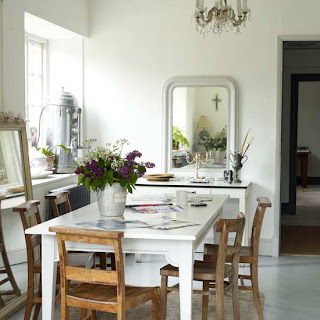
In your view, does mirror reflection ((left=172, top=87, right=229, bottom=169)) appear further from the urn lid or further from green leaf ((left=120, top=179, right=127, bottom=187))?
green leaf ((left=120, top=179, right=127, bottom=187))

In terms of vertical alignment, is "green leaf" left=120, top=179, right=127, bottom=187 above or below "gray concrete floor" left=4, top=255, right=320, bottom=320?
above

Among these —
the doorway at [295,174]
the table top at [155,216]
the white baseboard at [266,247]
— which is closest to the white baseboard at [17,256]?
the table top at [155,216]

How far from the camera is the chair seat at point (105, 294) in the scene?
3.63 meters

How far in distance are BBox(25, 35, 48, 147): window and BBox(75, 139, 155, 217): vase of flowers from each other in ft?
9.72

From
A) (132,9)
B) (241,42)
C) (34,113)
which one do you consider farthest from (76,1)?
(241,42)

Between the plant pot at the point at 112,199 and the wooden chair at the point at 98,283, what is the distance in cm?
66

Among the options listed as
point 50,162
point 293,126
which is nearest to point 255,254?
point 50,162

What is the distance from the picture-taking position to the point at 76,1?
23.7 feet

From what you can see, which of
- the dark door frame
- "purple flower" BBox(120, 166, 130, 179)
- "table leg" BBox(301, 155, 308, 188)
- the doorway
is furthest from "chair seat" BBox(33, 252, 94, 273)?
"table leg" BBox(301, 155, 308, 188)

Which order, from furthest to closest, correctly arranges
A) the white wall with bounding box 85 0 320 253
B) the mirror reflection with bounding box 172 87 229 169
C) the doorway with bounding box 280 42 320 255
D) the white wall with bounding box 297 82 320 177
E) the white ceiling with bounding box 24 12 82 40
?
1. the white wall with bounding box 297 82 320 177
2. the doorway with bounding box 280 42 320 255
3. the mirror reflection with bounding box 172 87 229 169
4. the white wall with bounding box 85 0 320 253
5. the white ceiling with bounding box 24 12 82 40

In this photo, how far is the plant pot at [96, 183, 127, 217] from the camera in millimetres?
4328

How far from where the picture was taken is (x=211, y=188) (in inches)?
268

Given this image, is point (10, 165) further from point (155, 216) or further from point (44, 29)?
point (44, 29)

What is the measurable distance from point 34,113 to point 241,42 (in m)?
2.40
